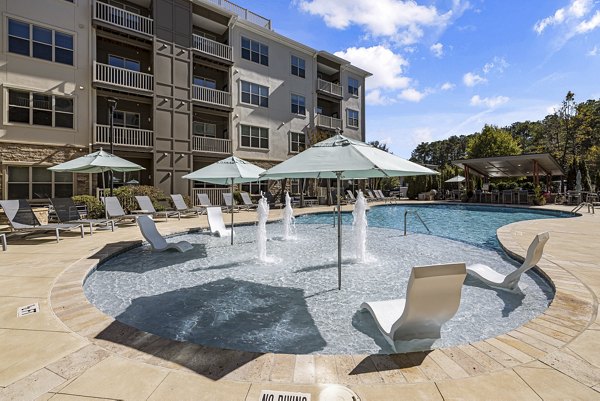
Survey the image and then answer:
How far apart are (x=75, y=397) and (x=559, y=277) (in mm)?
6685

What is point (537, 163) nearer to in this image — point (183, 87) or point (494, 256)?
point (494, 256)

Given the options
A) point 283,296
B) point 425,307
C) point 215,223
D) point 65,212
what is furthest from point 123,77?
point 425,307

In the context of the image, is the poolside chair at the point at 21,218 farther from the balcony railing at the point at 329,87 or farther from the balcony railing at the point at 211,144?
the balcony railing at the point at 329,87

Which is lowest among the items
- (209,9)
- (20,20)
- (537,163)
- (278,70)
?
(537,163)

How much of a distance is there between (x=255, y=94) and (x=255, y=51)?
3222mm

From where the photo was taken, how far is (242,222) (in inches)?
515

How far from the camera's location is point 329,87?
27.9 meters

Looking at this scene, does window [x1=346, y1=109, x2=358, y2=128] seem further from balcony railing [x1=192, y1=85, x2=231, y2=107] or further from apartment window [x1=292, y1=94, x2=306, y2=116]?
balcony railing [x1=192, y1=85, x2=231, y2=107]

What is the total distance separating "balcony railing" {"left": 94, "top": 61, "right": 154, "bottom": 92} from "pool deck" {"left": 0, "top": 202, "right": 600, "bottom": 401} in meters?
16.2

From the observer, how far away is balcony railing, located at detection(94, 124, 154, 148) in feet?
53.2

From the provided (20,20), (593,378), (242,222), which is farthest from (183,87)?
(593,378)

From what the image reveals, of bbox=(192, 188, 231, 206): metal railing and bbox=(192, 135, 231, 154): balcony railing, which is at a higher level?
bbox=(192, 135, 231, 154): balcony railing

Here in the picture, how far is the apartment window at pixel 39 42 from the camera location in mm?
14086

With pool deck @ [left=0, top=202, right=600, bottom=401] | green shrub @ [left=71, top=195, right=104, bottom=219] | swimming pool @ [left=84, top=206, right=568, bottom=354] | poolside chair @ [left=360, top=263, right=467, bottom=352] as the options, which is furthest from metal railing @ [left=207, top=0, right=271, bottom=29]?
poolside chair @ [left=360, top=263, right=467, bottom=352]
